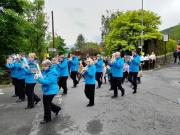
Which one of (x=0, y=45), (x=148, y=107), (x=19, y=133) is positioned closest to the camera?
(x=19, y=133)

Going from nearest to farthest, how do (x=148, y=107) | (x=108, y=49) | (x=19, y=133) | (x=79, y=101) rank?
(x=19, y=133) → (x=148, y=107) → (x=79, y=101) → (x=108, y=49)

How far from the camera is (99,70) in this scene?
19.2m

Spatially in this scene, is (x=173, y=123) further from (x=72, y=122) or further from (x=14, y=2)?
(x=14, y=2)

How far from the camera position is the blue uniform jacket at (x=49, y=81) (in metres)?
10.7

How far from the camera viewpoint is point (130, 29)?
56094mm

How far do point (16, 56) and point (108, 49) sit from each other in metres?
43.3

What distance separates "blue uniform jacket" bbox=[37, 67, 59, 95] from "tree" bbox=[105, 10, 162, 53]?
142ft

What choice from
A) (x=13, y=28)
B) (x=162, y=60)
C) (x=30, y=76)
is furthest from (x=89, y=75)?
(x=162, y=60)

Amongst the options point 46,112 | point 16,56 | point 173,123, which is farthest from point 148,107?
point 16,56

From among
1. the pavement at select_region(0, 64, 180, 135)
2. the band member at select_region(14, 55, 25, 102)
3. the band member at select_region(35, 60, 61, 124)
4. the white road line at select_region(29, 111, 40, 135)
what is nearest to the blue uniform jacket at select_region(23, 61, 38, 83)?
the pavement at select_region(0, 64, 180, 135)

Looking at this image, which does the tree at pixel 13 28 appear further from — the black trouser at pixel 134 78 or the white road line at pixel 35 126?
the white road line at pixel 35 126

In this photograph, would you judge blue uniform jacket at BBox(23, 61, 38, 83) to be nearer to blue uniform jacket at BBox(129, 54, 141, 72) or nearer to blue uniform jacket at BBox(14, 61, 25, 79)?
blue uniform jacket at BBox(14, 61, 25, 79)

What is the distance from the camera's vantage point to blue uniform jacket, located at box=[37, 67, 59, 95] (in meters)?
10.7

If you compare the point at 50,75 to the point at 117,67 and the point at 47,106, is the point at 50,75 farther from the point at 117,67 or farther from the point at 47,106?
the point at 117,67
